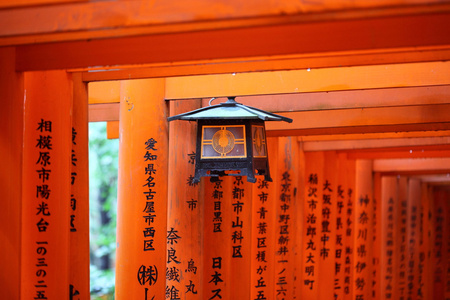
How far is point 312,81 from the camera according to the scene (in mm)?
8648

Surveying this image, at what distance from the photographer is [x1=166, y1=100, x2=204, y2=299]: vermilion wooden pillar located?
9398 millimetres

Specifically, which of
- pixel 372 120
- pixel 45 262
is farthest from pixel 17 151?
pixel 372 120

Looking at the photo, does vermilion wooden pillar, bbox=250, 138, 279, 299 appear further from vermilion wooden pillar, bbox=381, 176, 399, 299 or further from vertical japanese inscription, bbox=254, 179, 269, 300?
vermilion wooden pillar, bbox=381, 176, 399, 299

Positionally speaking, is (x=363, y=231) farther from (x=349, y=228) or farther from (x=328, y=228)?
(x=328, y=228)

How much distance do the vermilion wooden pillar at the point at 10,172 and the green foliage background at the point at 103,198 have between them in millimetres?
16120

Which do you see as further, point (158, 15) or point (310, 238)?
point (310, 238)

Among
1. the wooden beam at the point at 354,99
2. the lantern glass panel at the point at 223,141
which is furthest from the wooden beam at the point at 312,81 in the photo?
the wooden beam at the point at 354,99

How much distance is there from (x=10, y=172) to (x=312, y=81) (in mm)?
4111

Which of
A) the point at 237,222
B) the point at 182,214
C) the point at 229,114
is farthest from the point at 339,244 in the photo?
the point at 229,114

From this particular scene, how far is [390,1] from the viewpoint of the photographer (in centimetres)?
429

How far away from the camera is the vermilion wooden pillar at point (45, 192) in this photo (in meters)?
6.33

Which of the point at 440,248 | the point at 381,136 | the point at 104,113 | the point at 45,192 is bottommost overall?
the point at 440,248

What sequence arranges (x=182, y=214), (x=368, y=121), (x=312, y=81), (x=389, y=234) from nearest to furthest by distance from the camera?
1. (x=312, y=81)
2. (x=182, y=214)
3. (x=368, y=121)
4. (x=389, y=234)

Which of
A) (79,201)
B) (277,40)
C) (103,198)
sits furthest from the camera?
(103,198)
